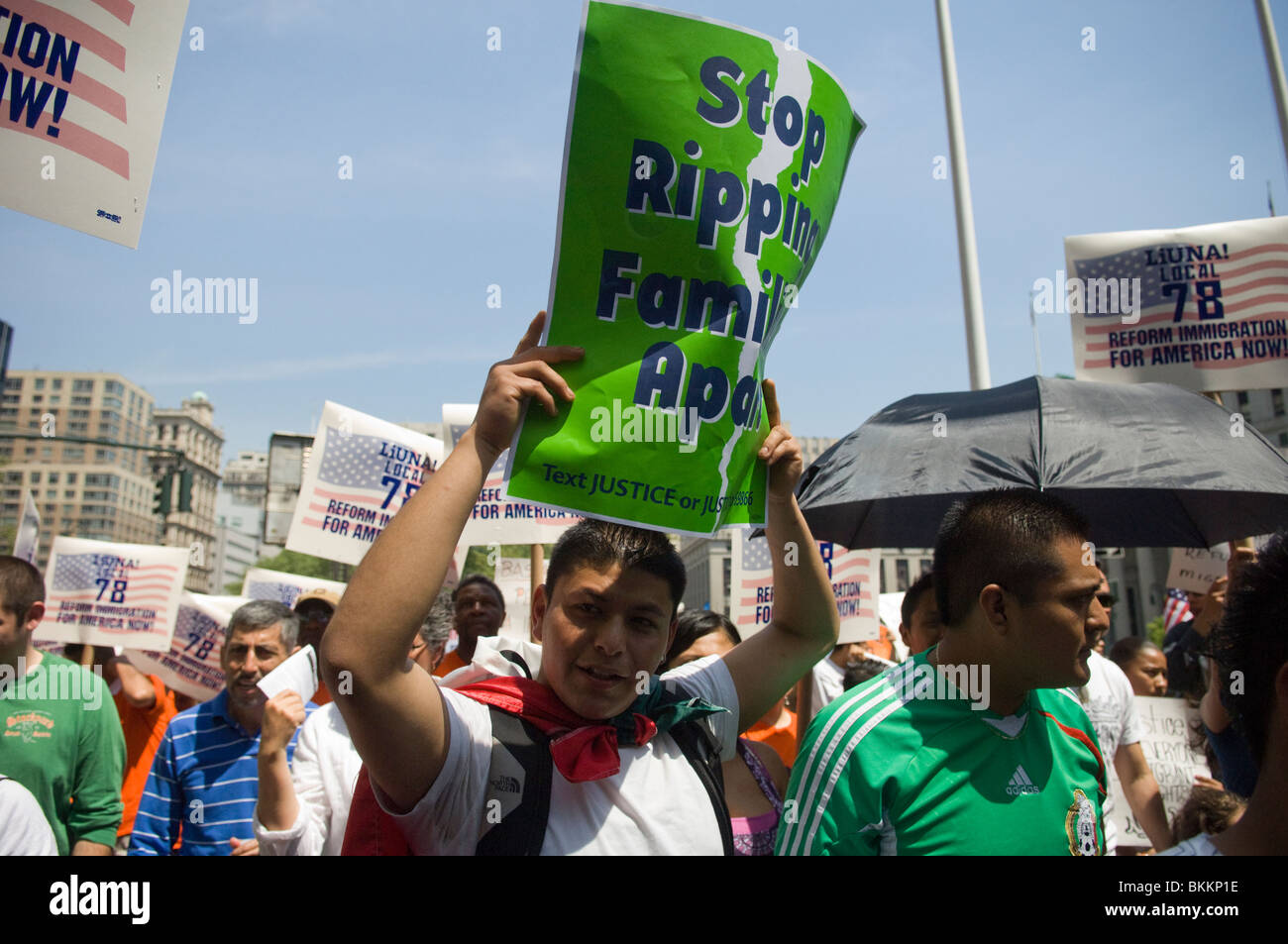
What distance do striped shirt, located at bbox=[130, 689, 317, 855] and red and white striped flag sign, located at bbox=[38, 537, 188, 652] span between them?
4174 mm

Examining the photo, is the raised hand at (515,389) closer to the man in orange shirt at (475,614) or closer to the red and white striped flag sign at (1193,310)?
the man in orange shirt at (475,614)

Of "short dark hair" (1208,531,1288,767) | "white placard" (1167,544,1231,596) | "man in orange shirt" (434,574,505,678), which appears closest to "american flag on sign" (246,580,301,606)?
"man in orange shirt" (434,574,505,678)

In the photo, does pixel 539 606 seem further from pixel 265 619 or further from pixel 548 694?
pixel 265 619

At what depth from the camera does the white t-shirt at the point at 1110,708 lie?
161 inches

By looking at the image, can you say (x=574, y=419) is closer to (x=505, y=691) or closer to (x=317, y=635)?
(x=505, y=691)

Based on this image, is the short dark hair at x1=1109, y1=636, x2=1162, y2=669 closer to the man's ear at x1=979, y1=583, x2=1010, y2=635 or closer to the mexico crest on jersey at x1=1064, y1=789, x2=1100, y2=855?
the mexico crest on jersey at x1=1064, y1=789, x2=1100, y2=855

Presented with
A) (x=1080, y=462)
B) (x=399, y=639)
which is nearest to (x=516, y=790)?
(x=399, y=639)

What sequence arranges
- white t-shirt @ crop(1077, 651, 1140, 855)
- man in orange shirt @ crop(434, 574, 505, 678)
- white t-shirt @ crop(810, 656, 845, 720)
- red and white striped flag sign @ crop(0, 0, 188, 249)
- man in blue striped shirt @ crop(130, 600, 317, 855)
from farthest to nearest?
white t-shirt @ crop(810, 656, 845, 720)
man in orange shirt @ crop(434, 574, 505, 678)
white t-shirt @ crop(1077, 651, 1140, 855)
man in blue striped shirt @ crop(130, 600, 317, 855)
red and white striped flag sign @ crop(0, 0, 188, 249)

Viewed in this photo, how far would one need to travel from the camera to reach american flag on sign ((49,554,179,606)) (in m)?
7.87

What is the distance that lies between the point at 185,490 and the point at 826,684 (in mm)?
15404

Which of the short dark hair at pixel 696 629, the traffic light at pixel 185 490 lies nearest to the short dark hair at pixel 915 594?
the short dark hair at pixel 696 629

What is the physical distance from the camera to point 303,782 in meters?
3.41
